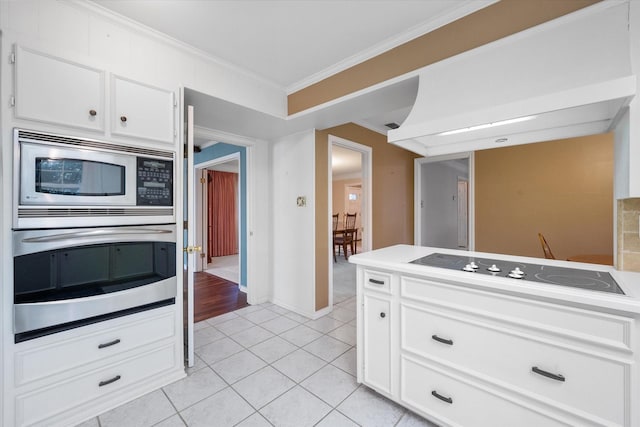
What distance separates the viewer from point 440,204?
602 centimetres

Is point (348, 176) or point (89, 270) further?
point (348, 176)

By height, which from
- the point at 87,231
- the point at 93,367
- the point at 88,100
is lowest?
the point at 93,367

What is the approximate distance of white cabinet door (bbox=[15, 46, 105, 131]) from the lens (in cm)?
137

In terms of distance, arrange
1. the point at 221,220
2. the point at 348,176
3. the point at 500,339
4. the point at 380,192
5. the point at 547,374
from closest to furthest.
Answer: the point at 547,374
the point at 500,339
the point at 380,192
the point at 221,220
the point at 348,176

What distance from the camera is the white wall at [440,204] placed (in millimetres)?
5316

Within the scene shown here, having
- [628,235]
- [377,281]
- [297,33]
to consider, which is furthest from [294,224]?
[628,235]

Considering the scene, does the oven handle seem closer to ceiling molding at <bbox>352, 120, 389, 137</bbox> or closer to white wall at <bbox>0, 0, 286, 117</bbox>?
white wall at <bbox>0, 0, 286, 117</bbox>

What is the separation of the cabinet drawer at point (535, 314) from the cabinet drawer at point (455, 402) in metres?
0.39

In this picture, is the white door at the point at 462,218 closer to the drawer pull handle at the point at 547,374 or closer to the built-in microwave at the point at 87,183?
the drawer pull handle at the point at 547,374

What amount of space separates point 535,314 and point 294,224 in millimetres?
2459

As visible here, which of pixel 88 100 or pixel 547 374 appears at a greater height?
pixel 88 100

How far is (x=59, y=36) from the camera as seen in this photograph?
59.8 inches

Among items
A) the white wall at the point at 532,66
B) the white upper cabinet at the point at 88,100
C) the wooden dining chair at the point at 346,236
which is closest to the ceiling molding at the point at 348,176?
the wooden dining chair at the point at 346,236

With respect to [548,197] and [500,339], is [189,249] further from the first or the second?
[548,197]
